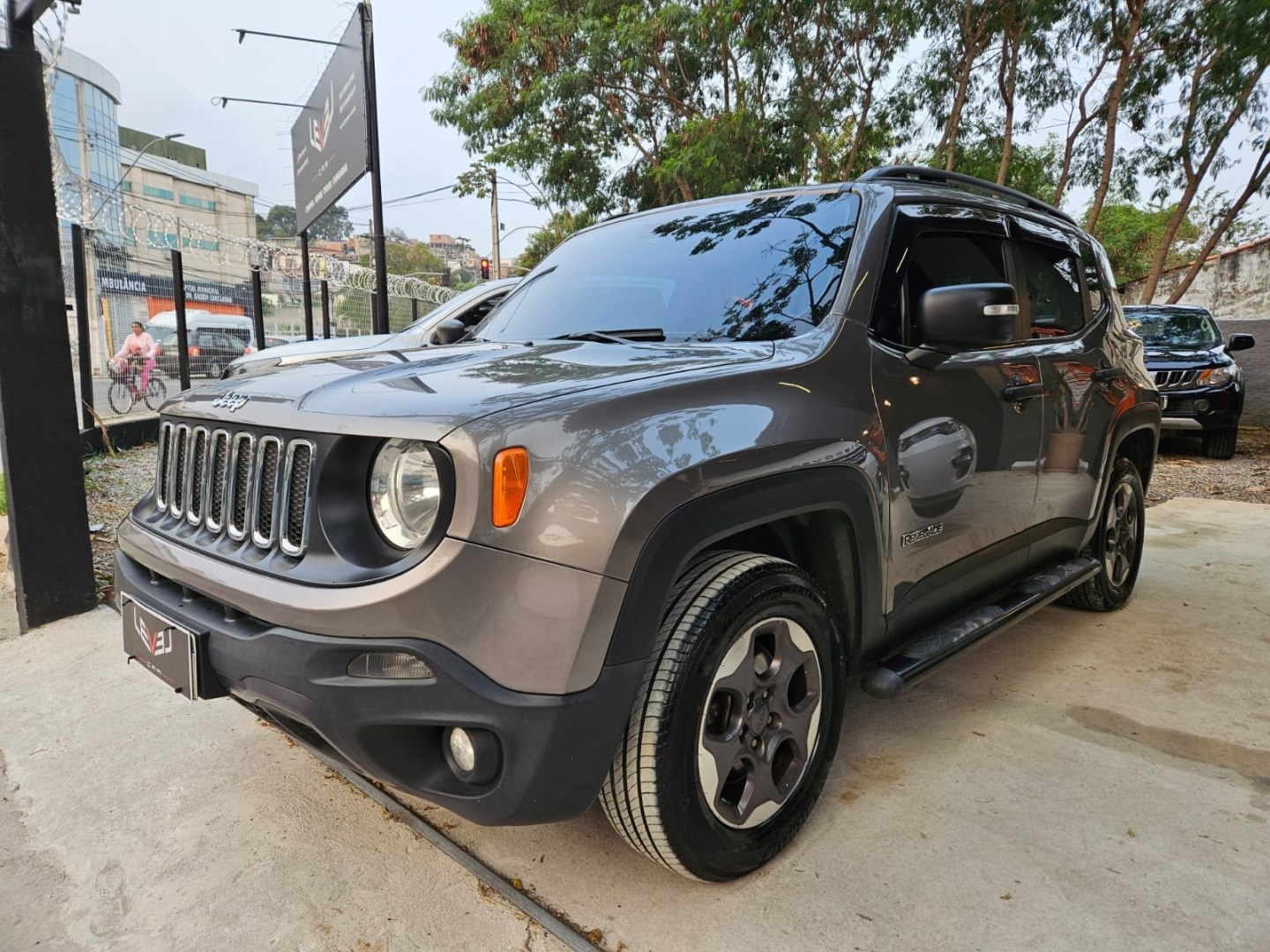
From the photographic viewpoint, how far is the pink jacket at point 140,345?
371 inches

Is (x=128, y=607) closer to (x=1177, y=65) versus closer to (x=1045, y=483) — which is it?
(x=1045, y=483)

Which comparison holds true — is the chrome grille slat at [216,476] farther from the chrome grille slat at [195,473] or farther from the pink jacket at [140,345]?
the pink jacket at [140,345]

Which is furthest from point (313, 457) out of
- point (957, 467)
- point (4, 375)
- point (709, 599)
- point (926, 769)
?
point (4, 375)

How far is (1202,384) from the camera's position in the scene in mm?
9203

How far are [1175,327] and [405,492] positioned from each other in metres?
11.1

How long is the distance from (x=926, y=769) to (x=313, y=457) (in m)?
1.98

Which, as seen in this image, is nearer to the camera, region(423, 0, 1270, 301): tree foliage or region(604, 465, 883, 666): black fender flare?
region(604, 465, 883, 666): black fender flare

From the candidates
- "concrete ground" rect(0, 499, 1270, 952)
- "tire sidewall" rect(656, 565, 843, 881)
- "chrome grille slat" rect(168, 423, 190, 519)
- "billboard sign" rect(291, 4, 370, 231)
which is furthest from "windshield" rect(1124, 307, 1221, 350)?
"chrome grille slat" rect(168, 423, 190, 519)

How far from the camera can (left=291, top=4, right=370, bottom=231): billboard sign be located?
944 centimetres

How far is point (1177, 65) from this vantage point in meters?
11.2

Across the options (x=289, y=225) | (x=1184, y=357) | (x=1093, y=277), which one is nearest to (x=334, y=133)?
(x=1093, y=277)

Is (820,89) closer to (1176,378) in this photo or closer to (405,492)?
(1176,378)

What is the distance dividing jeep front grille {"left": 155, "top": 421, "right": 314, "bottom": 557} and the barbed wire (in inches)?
98.5

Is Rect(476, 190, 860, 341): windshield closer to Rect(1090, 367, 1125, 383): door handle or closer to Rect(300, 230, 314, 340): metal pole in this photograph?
Rect(1090, 367, 1125, 383): door handle
